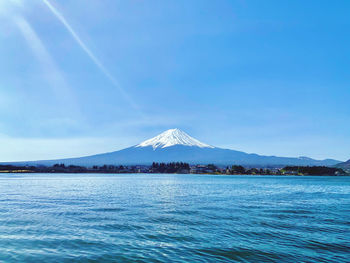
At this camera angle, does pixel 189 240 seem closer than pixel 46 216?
Yes

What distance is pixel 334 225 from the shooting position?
63.8ft

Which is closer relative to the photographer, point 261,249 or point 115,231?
point 261,249

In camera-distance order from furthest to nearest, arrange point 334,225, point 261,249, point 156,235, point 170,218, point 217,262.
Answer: point 170,218 → point 334,225 → point 156,235 → point 261,249 → point 217,262

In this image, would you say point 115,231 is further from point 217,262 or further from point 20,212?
point 20,212

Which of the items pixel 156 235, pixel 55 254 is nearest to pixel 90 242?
pixel 55 254

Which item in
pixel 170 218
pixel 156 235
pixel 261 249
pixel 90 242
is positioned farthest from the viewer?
pixel 170 218

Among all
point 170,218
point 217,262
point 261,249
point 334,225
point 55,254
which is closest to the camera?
point 217,262

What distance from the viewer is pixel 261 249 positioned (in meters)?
13.4

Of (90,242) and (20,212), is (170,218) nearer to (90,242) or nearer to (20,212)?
(90,242)

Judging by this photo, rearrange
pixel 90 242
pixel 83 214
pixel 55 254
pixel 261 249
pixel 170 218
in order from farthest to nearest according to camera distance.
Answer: pixel 83 214
pixel 170 218
pixel 90 242
pixel 261 249
pixel 55 254

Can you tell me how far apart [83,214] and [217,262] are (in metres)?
14.4

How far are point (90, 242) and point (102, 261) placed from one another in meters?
2.88

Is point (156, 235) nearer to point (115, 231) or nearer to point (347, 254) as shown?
point (115, 231)

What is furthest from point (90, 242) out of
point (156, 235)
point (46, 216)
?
point (46, 216)
